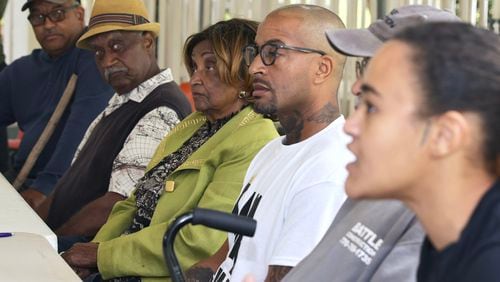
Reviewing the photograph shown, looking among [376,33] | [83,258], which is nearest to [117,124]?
[83,258]

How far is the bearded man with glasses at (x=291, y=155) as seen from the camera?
92.2 inches

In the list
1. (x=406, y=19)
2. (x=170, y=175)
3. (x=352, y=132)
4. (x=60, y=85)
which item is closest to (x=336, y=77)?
(x=406, y=19)

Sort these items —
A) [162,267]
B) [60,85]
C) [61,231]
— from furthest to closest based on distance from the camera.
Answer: [60,85] < [61,231] < [162,267]

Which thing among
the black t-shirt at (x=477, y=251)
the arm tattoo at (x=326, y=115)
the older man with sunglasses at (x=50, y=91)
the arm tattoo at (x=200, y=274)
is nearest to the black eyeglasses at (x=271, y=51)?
the arm tattoo at (x=326, y=115)

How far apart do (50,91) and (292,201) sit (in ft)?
8.98

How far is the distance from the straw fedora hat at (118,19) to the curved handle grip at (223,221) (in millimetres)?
2429

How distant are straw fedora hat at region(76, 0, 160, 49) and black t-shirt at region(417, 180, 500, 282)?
2.79 meters

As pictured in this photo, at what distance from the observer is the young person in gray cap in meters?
1.83

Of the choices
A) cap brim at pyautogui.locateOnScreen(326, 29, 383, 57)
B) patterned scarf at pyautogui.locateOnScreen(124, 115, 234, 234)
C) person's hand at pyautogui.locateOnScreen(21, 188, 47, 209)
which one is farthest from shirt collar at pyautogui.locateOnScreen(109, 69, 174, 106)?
cap brim at pyautogui.locateOnScreen(326, 29, 383, 57)

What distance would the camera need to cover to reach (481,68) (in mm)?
1357

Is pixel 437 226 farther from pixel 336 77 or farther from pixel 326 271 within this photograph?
pixel 336 77

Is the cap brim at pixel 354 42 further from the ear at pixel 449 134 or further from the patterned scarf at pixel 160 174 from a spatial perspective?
the patterned scarf at pixel 160 174

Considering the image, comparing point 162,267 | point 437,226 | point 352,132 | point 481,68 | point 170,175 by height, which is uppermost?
point 481,68

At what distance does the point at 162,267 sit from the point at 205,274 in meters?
0.27
